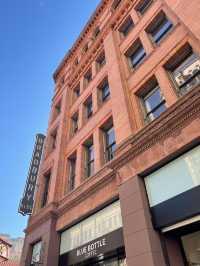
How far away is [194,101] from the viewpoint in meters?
6.96

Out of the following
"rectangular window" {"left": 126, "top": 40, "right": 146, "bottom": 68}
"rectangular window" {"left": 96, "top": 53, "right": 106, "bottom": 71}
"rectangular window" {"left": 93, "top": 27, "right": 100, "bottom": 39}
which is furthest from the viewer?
"rectangular window" {"left": 93, "top": 27, "right": 100, "bottom": 39}

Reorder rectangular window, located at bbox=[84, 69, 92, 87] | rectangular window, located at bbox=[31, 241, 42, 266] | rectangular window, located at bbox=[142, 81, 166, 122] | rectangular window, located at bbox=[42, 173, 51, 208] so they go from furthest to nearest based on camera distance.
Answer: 1. rectangular window, located at bbox=[84, 69, 92, 87]
2. rectangular window, located at bbox=[42, 173, 51, 208]
3. rectangular window, located at bbox=[31, 241, 42, 266]
4. rectangular window, located at bbox=[142, 81, 166, 122]

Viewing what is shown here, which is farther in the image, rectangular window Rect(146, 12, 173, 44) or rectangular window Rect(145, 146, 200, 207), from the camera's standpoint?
rectangular window Rect(146, 12, 173, 44)

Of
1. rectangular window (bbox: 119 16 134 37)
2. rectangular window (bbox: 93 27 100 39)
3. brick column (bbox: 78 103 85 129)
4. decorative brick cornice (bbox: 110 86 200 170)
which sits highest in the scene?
rectangular window (bbox: 93 27 100 39)

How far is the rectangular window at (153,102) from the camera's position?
32.1 feet

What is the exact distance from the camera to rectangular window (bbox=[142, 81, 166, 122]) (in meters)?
9.77

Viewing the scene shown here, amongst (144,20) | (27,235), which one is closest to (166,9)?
(144,20)

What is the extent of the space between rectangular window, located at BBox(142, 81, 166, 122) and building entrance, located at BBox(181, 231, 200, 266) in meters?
4.86

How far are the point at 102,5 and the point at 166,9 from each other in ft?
36.3

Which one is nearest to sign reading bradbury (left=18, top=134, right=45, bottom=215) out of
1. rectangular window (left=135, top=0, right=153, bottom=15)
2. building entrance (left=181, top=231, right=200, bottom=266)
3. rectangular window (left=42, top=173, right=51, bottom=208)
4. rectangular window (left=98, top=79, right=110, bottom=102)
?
rectangular window (left=42, top=173, right=51, bottom=208)

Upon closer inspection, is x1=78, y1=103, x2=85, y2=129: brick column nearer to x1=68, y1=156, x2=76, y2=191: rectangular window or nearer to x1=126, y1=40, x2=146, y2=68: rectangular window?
x1=68, y1=156, x2=76, y2=191: rectangular window

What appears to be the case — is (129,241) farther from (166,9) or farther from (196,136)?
(166,9)

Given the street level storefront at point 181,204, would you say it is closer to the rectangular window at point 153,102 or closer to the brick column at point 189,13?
the rectangular window at point 153,102

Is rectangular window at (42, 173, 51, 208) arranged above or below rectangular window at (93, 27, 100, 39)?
below
